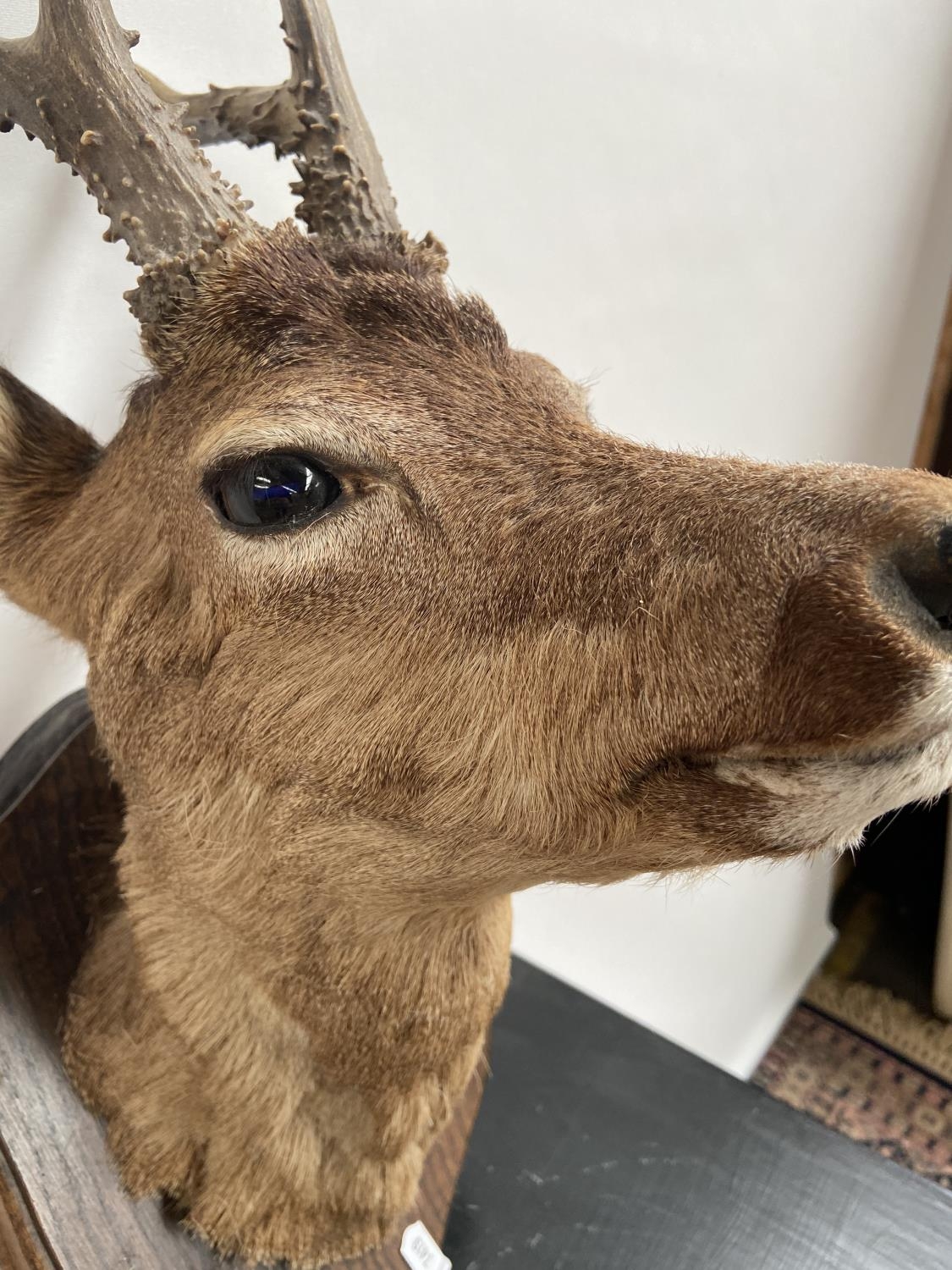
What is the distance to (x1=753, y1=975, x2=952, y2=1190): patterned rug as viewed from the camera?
7.07 ft

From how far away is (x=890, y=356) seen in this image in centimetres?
209

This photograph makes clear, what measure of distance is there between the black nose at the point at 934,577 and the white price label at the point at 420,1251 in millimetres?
845

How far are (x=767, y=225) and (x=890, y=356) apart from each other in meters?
0.62

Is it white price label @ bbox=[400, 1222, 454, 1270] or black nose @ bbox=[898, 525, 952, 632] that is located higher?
black nose @ bbox=[898, 525, 952, 632]

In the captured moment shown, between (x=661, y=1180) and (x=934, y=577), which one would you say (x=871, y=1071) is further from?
(x=934, y=577)

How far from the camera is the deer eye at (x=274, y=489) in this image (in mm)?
596

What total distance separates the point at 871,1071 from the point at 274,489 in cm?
234

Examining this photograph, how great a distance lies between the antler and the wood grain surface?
54 centimetres

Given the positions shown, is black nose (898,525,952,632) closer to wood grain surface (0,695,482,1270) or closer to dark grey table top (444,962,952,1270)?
wood grain surface (0,695,482,1270)

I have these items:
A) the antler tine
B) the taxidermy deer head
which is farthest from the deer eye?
the antler tine

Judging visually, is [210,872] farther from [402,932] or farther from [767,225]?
[767,225]

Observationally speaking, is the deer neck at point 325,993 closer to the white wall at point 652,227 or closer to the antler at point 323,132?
the white wall at point 652,227

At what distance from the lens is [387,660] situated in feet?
1.94

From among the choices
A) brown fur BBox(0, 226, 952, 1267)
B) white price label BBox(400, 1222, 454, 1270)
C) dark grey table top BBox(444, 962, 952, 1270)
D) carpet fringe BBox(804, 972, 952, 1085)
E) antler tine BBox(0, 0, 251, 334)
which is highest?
antler tine BBox(0, 0, 251, 334)
